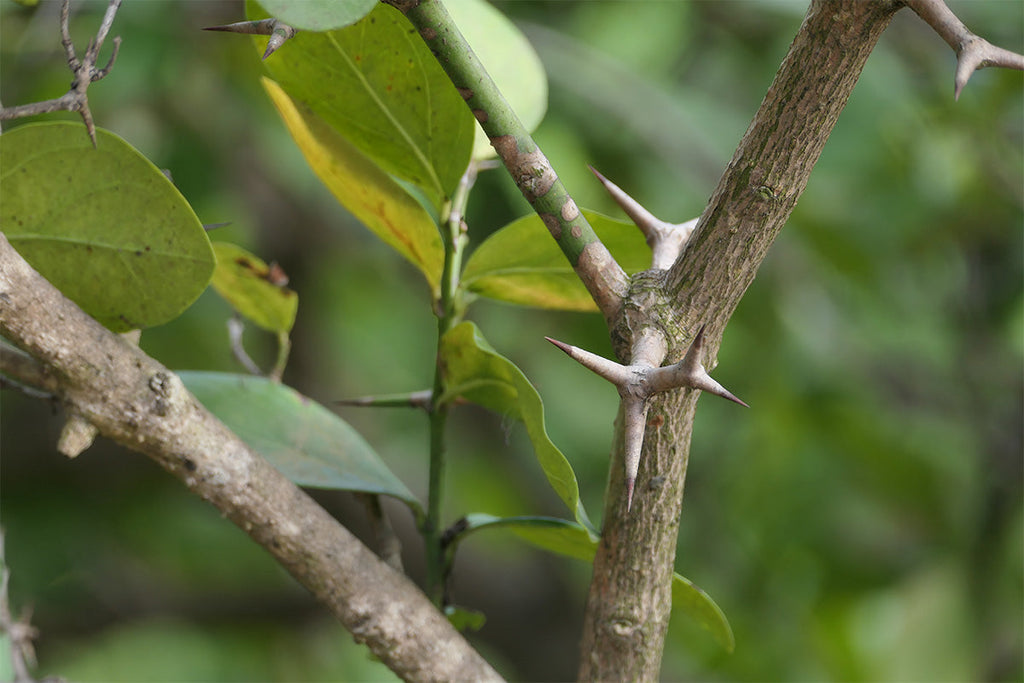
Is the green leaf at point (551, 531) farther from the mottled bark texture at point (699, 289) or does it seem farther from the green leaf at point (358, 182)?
the green leaf at point (358, 182)

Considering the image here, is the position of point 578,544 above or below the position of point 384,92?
below

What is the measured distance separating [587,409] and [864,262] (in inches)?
18.5

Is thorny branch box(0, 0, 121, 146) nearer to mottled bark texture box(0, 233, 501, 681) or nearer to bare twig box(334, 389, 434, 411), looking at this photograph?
mottled bark texture box(0, 233, 501, 681)

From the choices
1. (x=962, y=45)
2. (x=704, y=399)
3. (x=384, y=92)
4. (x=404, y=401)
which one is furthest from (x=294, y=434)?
(x=704, y=399)

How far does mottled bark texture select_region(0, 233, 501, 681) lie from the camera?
0.31 m

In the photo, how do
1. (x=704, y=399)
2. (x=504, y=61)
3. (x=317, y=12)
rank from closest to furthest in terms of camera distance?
(x=317, y=12) < (x=504, y=61) < (x=704, y=399)

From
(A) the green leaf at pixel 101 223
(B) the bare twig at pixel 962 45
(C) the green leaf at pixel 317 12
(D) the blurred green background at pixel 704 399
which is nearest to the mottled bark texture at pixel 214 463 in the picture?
(A) the green leaf at pixel 101 223

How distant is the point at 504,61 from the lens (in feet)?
1.52

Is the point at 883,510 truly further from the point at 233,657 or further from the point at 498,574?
the point at 233,657

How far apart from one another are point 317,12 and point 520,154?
0.28 feet

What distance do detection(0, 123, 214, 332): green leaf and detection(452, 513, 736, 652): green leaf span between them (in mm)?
156

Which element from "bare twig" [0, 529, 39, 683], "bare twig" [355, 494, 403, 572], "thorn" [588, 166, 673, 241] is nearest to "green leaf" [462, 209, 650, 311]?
"thorn" [588, 166, 673, 241]

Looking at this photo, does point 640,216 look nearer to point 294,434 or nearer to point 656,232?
point 656,232

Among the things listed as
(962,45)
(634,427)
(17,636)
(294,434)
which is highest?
(962,45)
